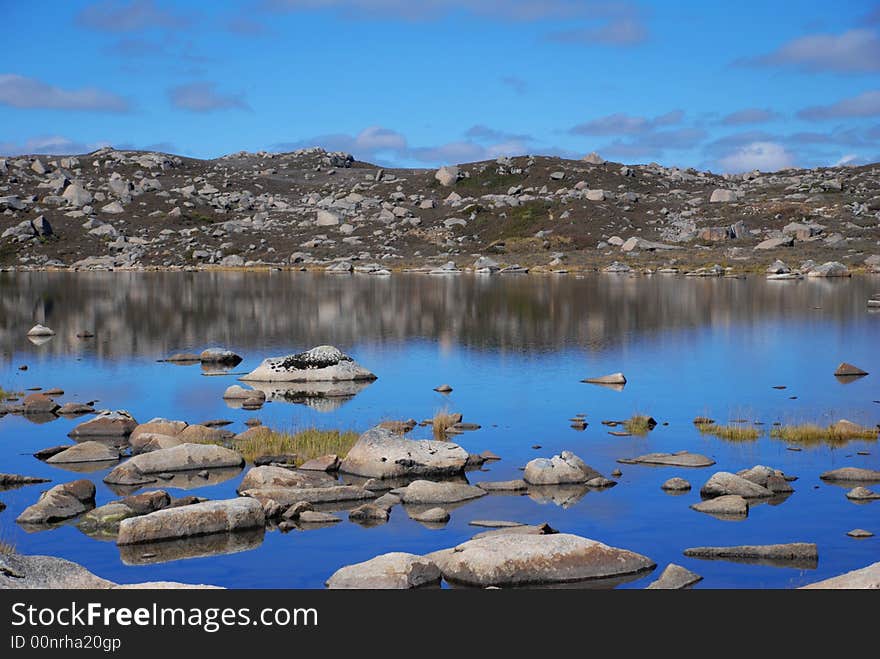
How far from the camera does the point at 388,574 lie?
15.9 metres

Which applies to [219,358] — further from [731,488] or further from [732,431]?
[731,488]

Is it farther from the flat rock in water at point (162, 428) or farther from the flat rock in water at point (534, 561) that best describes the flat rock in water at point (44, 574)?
the flat rock in water at point (162, 428)

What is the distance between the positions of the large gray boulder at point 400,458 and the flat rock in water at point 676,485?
15.2 ft

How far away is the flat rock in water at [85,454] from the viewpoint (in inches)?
1007

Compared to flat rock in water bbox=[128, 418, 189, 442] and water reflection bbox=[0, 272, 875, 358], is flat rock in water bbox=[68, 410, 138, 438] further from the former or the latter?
water reflection bbox=[0, 272, 875, 358]

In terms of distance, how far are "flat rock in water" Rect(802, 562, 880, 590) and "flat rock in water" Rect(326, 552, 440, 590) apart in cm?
557

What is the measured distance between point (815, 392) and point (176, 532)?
2500 centimetres

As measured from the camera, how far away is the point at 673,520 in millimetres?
20031

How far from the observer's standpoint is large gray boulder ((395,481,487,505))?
2145cm

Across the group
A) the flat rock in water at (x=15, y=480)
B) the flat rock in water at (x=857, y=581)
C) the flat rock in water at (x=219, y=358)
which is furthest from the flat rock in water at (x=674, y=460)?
the flat rock in water at (x=219, y=358)

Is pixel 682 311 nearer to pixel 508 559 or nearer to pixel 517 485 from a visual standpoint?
pixel 517 485

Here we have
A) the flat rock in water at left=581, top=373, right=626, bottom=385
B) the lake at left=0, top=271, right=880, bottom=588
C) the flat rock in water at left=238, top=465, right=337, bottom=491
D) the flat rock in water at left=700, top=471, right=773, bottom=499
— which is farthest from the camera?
the flat rock in water at left=581, top=373, right=626, bottom=385

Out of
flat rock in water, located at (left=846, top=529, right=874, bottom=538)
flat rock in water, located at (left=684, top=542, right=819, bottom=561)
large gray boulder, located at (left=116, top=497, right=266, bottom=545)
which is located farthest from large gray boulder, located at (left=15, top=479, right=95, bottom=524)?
flat rock in water, located at (left=846, top=529, right=874, bottom=538)
